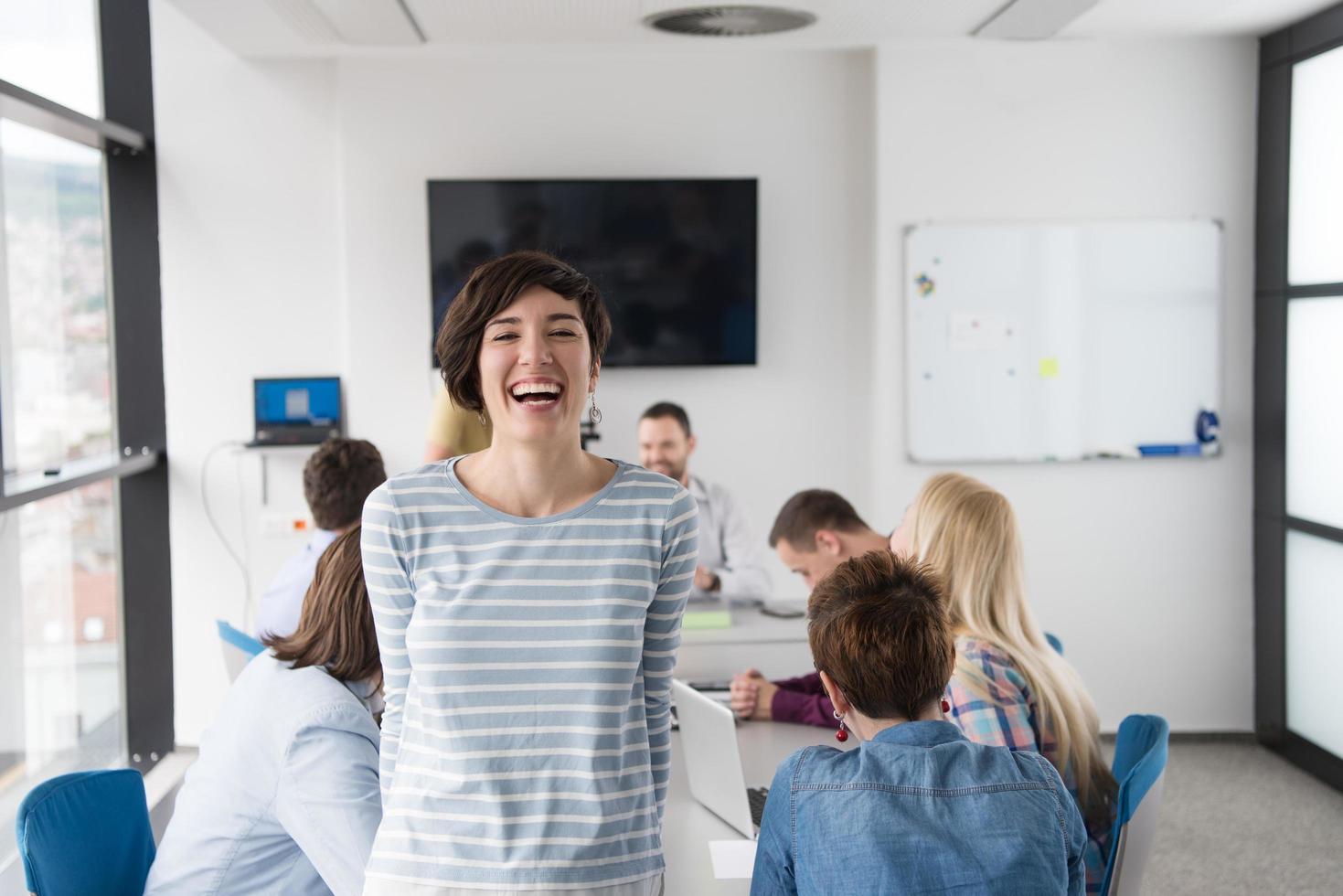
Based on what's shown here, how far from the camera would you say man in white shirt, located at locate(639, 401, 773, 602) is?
3.72 meters

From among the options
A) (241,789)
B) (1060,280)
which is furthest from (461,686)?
(1060,280)

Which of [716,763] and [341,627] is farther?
[716,763]

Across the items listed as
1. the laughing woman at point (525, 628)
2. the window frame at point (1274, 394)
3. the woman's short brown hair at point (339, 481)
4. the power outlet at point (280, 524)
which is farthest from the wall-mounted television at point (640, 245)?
the laughing woman at point (525, 628)

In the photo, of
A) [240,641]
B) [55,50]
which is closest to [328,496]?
[240,641]

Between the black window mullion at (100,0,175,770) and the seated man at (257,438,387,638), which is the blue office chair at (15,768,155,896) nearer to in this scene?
the seated man at (257,438,387,638)

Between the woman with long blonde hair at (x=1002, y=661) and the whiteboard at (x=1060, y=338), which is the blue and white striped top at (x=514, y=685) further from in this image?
the whiteboard at (x=1060, y=338)

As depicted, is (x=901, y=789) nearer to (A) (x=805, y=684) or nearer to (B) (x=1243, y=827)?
(A) (x=805, y=684)

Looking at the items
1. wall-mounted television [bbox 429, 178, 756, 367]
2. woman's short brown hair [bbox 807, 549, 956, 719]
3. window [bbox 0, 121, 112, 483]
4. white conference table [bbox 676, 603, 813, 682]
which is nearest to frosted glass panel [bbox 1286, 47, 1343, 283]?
wall-mounted television [bbox 429, 178, 756, 367]

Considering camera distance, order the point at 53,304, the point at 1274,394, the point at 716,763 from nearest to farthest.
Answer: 1. the point at 716,763
2. the point at 53,304
3. the point at 1274,394

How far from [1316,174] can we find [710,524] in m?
2.55

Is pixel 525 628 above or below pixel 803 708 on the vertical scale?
above

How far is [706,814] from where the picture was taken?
2176 mm

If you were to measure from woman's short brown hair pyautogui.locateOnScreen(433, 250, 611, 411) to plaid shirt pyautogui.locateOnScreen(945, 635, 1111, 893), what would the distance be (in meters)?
1.01

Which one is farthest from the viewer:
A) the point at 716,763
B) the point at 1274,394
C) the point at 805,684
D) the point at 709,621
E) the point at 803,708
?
the point at 1274,394
